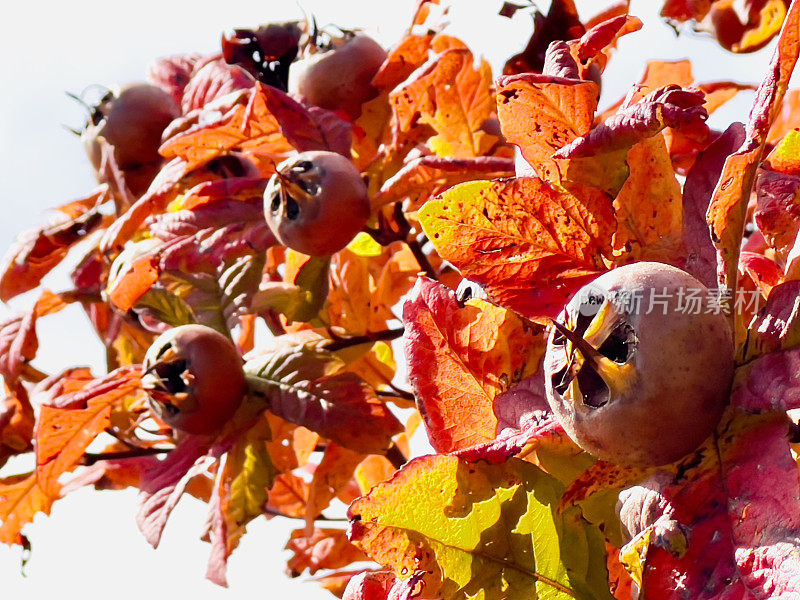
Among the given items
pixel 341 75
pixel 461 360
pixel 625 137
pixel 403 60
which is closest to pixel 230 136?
pixel 341 75

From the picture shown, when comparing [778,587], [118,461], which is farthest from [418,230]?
[778,587]

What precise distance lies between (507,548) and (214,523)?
0.69 meters

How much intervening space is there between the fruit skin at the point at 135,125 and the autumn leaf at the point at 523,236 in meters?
1.29

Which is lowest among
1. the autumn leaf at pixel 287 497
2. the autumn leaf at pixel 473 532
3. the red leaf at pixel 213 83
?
the autumn leaf at pixel 287 497

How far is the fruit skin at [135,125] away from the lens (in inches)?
80.1

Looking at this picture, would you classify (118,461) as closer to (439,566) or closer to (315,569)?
(315,569)

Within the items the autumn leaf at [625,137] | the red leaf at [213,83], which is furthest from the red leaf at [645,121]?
the red leaf at [213,83]

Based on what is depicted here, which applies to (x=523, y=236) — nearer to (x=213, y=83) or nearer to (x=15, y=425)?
(x=213, y=83)

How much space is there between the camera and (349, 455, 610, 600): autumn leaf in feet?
2.83

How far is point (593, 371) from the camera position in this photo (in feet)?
2.64

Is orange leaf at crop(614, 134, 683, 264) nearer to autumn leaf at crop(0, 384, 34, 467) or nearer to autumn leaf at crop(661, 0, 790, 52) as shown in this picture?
autumn leaf at crop(661, 0, 790, 52)

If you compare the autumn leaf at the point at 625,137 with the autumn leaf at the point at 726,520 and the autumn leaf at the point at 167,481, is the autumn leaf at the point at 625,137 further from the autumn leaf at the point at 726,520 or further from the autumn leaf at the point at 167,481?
the autumn leaf at the point at 167,481

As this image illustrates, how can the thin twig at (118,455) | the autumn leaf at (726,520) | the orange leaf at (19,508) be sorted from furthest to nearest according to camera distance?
1. the thin twig at (118,455)
2. the orange leaf at (19,508)
3. the autumn leaf at (726,520)

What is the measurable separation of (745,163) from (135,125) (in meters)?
1.47
